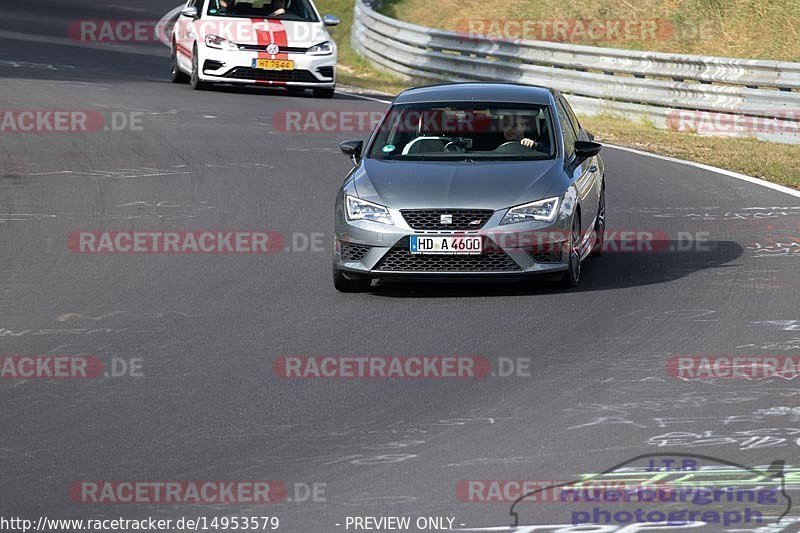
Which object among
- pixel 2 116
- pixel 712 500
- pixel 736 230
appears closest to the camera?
pixel 712 500

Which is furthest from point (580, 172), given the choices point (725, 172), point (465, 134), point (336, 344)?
point (725, 172)

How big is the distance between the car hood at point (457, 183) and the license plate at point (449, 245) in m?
0.22

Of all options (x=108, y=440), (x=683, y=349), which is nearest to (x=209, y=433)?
(x=108, y=440)

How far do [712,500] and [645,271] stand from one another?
5825mm

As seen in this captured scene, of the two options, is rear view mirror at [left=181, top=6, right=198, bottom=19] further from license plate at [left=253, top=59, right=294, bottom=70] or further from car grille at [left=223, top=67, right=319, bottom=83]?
license plate at [left=253, top=59, right=294, bottom=70]

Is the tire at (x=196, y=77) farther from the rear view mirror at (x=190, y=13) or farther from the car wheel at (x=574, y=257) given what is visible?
the car wheel at (x=574, y=257)

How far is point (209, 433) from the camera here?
7441 mm

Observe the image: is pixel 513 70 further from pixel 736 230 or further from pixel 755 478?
pixel 755 478

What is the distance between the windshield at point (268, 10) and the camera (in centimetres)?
2419

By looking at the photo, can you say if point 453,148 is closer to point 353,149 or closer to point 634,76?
point 353,149

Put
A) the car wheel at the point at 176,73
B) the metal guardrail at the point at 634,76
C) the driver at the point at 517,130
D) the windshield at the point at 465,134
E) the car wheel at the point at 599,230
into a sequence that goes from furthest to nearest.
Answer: the car wheel at the point at 176,73
the metal guardrail at the point at 634,76
the car wheel at the point at 599,230
the driver at the point at 517,130
the windshield at the point at 465,134

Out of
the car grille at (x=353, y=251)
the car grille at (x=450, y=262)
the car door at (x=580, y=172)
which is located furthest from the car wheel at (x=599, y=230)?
the car grille at (x=353, y=251)

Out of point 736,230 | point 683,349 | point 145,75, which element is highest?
point 683,349

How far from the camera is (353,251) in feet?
36.2
